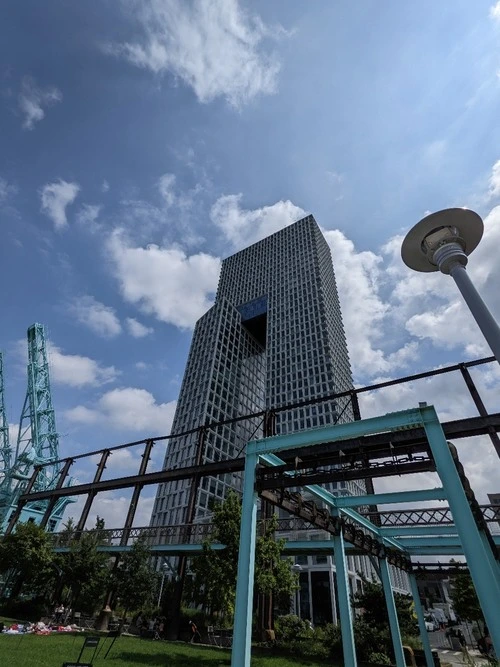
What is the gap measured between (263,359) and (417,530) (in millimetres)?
102326

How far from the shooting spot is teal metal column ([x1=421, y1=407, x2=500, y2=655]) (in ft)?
19.0

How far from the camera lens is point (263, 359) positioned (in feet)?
383

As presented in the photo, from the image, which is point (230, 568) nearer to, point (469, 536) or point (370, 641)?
point (370, 641)

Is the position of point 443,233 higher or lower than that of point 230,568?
higher

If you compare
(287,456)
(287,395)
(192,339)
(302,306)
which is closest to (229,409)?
(287,395)

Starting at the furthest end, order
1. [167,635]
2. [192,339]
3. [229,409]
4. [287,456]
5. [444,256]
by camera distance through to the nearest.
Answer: [192,339] < [229,409] < [167,635] < [287,456] < [444,256]

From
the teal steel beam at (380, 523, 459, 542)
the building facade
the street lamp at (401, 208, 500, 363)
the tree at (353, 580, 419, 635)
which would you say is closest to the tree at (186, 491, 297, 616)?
the tree at (353, 580, 419, 635)

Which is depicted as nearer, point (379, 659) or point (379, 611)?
point (379, 659)

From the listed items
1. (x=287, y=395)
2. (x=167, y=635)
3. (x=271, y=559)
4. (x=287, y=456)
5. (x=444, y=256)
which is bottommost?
(x=167, y=635)

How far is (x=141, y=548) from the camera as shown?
884 inches

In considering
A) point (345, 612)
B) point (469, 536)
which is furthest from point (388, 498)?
point (469, 536)

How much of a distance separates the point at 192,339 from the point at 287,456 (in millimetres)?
95613

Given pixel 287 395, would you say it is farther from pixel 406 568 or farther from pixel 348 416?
pixel 406 568

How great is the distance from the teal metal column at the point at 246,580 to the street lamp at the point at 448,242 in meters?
6.87
